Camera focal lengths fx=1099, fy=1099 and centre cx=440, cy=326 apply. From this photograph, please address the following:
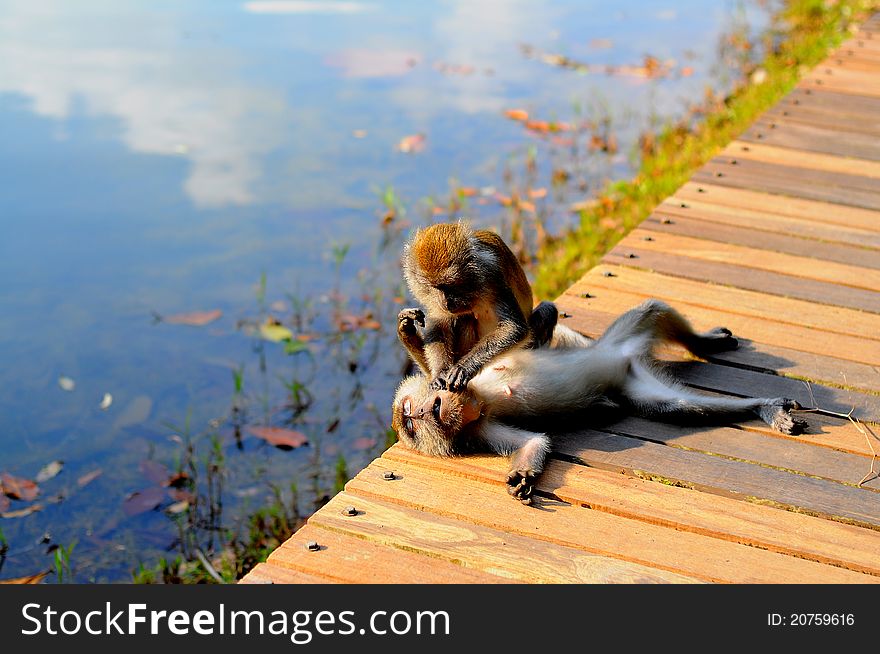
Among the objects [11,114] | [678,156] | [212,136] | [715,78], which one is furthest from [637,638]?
[715,78]

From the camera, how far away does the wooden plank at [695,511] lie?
11.9 ft

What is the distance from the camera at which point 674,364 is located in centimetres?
486

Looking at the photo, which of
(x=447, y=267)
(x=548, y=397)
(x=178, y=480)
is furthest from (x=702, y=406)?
(x=178, y=480)

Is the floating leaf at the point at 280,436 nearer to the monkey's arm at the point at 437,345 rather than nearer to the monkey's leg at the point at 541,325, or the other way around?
the monkey's arm at the point at 437,345

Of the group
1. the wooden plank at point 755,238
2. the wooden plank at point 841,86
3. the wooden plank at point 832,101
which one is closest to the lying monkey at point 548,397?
the wooden plank at point 755,238

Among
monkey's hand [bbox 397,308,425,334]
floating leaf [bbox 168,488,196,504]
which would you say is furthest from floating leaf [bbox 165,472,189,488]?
monkey's hand [bbox 397,308,425,334]

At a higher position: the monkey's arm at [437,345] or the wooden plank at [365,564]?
the monkey's arm at [437,345]

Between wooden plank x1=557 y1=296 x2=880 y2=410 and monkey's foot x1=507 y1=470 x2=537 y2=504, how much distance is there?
135 cm

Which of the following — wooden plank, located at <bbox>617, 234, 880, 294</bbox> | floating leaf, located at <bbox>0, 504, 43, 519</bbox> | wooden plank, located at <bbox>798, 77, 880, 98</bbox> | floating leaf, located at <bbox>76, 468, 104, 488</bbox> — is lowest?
floating leaf, located at <bbox>0, 504, 43, 519</bbox>

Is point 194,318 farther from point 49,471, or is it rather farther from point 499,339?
point 499,339

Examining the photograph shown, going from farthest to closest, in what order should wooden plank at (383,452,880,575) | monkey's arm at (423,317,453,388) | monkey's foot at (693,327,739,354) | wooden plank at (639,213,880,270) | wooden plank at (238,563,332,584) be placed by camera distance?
wooden plank at (639,213,880,270) < monkey's foot at (693,327,739,354) < monkey's arm at (423,317,453,388) < wooden plank at (383,452,880,575) < wooden plank at (238,563,332,584)

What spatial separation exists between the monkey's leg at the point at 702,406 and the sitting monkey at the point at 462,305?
0.47 metres

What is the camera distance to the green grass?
7.88 m

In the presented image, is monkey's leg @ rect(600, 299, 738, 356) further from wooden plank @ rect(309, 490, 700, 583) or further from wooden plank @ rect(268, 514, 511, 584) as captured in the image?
wooden plank @ rect(268, 514, 511, 584)
